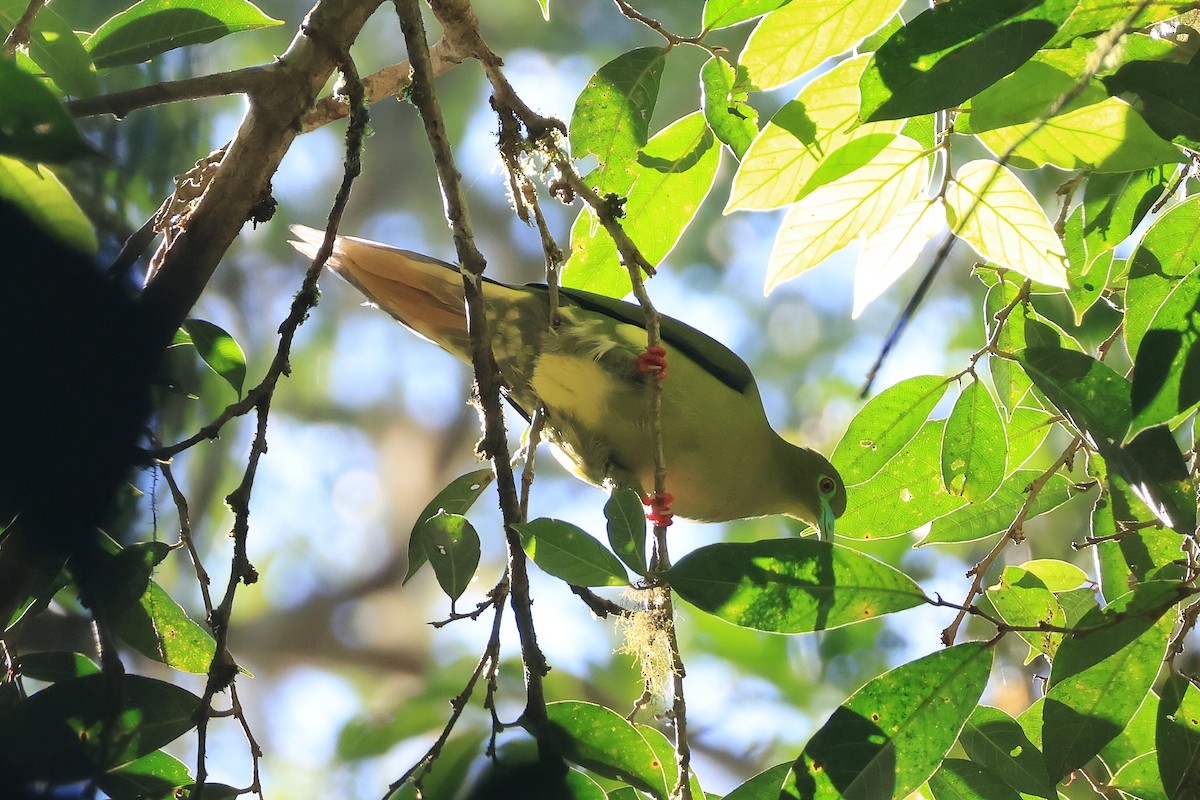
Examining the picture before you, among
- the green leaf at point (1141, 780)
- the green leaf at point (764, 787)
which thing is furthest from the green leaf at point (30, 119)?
the green leaf at point (1141, 780)

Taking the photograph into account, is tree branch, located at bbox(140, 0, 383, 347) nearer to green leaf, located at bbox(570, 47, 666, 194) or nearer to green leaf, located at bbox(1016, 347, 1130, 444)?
green leaf, located at bbox(570, 47, 666, 194)

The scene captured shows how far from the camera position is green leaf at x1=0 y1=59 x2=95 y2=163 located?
3.39 feet

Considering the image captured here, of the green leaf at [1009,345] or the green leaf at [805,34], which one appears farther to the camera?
the green leaf at [1009,345]

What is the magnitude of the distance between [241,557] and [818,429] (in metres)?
5.55

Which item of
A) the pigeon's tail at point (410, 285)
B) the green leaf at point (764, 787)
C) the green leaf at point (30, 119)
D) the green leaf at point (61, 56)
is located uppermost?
the pigeon's tail at point (410, 285)

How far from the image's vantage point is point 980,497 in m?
1.90

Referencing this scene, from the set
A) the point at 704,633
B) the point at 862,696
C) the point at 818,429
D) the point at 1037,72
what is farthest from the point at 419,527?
the point at 818,429

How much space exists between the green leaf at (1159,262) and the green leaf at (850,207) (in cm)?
39

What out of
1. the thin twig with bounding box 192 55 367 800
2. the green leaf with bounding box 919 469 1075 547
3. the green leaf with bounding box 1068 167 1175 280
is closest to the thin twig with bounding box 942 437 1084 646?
the green leaf with bounding box 919 469 1075 547

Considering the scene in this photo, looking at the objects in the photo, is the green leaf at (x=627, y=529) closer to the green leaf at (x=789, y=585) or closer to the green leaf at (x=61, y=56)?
the green leaf at (x=789, y=585)

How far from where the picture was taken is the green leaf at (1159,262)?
155 centimetres

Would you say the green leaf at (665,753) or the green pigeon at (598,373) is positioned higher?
the green pigeon at (598,373)

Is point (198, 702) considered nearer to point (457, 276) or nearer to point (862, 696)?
point (862, 696)

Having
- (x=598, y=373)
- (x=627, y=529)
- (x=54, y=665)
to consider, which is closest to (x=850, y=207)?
(x=627, y=529)
